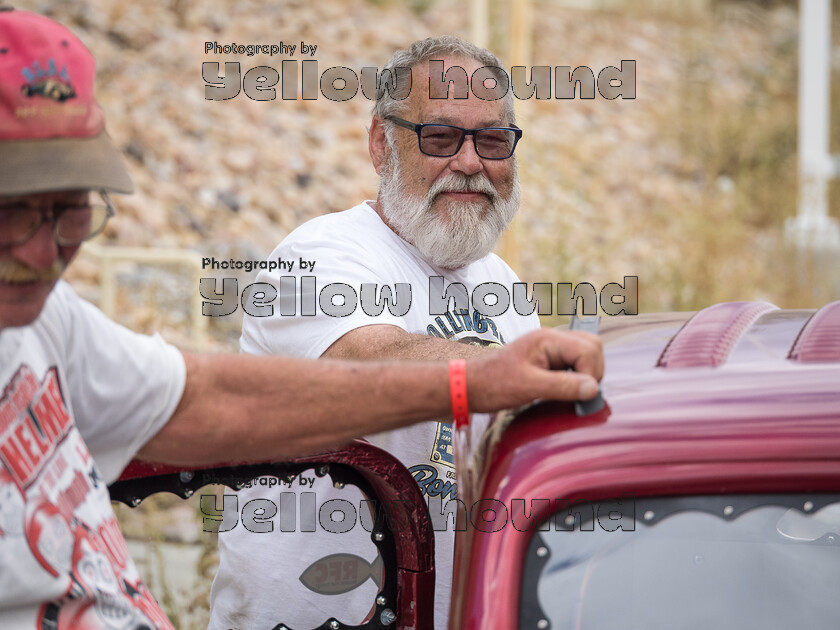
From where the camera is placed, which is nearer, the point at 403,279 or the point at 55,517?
the point at 55,517

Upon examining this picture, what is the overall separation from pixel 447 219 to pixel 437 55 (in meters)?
0.52

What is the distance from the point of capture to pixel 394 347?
88.7 inches

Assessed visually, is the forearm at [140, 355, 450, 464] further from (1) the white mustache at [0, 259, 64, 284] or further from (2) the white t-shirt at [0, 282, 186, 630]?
(1) the white mustache at [0, 259, 64, 284]

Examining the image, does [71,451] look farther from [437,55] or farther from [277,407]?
[437,55]

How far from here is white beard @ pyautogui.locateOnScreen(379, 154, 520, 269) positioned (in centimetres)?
275

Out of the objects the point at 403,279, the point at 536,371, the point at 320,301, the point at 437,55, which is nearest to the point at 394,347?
the point at 320,301

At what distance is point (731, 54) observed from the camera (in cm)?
1461

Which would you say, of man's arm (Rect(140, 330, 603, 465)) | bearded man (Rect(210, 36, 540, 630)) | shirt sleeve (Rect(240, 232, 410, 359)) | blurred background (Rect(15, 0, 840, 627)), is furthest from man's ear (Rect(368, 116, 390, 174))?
blurred background (Rect(15, 0, 840, 627))

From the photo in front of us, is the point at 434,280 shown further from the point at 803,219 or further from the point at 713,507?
the point at 803,219

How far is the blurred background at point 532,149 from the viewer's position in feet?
27.6

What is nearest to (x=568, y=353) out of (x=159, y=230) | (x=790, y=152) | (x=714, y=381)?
(x=714, y=381)

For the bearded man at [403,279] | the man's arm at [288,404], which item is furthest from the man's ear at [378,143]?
the man's arm at [288,404]

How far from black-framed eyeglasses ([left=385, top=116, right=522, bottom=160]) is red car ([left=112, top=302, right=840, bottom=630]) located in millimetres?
1408

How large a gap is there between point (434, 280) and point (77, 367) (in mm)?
1306
